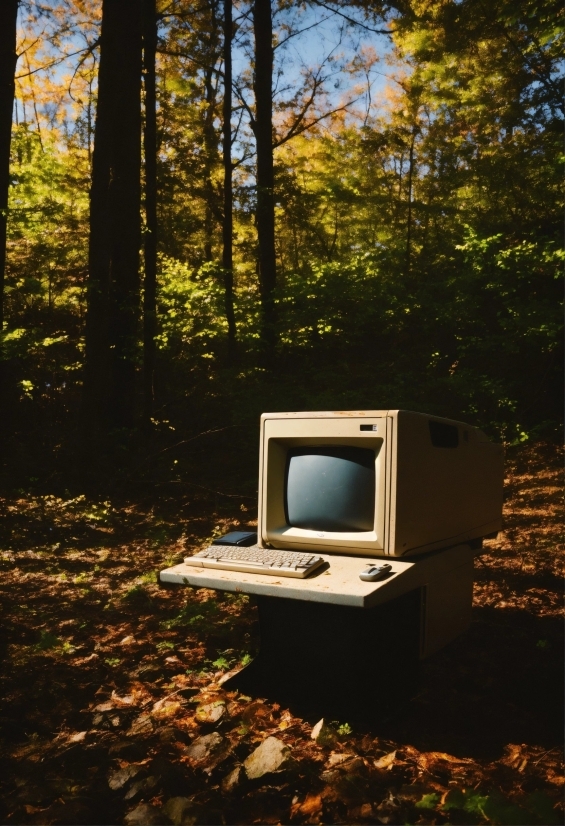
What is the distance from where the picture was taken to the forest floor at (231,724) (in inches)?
84.5

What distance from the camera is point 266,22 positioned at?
12.8 m

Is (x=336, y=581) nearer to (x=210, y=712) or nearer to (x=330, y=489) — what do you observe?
(x=330, y=489)

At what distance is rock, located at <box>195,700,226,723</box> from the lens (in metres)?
2.88

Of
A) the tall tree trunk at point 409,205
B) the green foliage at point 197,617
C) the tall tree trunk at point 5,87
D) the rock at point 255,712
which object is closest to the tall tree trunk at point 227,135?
the tall tree trunk at point 409,205

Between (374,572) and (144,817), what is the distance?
119 cm

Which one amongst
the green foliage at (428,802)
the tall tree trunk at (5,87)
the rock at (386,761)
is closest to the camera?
the green foliage at (428,802)

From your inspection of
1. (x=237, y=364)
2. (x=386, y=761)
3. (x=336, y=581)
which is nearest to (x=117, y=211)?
(x=237, y=364)

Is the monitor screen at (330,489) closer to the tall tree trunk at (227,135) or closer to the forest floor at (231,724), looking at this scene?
the forest floor at (231,724)

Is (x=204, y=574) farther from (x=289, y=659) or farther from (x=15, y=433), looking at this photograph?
(x=15, y=433)

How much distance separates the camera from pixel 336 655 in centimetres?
294

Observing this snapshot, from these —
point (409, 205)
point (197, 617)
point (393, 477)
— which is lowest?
point (197, 617)

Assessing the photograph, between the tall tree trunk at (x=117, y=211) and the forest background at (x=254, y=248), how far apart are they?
35 mm

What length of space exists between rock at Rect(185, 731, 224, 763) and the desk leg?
464 mm

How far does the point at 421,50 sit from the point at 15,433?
1003 centimetres
